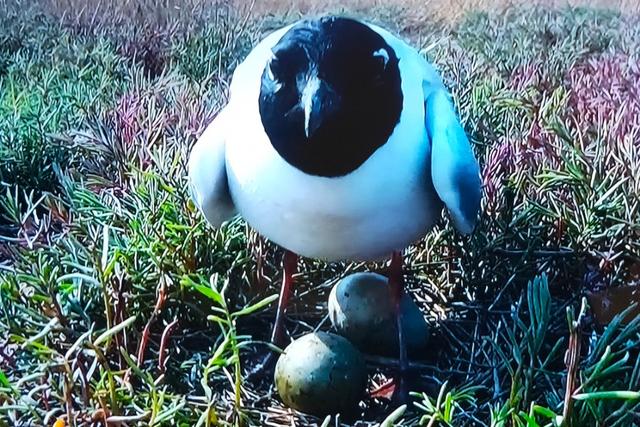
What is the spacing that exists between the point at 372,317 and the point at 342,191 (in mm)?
135

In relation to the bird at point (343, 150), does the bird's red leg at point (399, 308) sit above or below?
below

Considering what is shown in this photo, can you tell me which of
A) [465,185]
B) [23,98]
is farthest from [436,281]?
[23,98]

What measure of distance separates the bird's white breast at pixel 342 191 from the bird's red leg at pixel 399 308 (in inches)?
0.8

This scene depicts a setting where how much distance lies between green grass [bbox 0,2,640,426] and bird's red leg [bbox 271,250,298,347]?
0.03 metres

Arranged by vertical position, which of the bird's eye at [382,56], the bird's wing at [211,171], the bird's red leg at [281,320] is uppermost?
the bird's eye at [382,56]

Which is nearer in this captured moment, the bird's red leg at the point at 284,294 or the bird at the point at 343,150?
the bird at the point at 343,150

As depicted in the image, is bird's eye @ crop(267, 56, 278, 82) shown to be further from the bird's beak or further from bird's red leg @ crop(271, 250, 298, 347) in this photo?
bird's red leg @ crop(271, 250, 298, 347)

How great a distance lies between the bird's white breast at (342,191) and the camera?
71 centimetres

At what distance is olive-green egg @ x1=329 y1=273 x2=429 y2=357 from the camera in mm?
778

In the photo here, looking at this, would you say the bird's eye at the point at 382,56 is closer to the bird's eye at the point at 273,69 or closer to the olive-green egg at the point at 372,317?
the bird's eye at the point at 273,69

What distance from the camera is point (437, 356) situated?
815 mm

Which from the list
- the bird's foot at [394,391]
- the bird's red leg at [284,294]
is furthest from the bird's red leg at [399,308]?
the bird's red leg at [284,294]

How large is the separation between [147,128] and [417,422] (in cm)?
52

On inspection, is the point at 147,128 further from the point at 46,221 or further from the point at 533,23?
the point at 533,23
